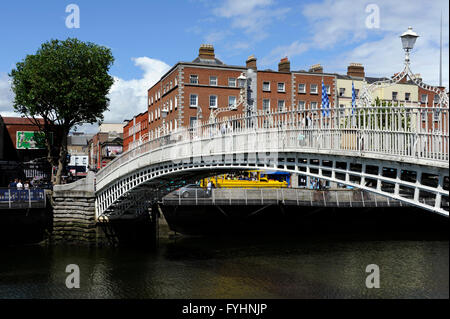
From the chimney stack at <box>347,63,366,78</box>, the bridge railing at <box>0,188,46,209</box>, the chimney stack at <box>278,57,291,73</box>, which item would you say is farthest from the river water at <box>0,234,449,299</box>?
the chimney stack at <box>347,63,366,78</box>

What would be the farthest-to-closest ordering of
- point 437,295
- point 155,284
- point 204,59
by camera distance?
point 204,59
point 155,284
point 437,295

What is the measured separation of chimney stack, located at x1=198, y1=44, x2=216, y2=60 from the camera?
46.7 meters

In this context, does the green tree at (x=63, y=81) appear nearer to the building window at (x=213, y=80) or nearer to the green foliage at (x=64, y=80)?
the green foliage at (x=64, y=80)

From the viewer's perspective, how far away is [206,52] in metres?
46.7

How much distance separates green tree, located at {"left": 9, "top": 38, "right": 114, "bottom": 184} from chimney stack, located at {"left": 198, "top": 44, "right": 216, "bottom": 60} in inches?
429

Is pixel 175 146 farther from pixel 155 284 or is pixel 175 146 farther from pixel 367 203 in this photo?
pixel 367 203

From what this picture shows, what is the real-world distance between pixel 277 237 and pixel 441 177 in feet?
69.6

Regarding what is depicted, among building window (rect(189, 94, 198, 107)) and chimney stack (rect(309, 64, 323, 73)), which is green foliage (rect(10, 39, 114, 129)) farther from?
chimney stack (rect(309, 64, 323, 73))

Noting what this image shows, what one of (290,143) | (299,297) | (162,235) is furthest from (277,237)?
(290,143)

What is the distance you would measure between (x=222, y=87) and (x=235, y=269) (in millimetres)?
24527

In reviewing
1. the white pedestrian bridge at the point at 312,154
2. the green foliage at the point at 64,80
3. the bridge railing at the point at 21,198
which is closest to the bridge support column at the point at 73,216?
the white pedestrian bridge at the point at 312,154

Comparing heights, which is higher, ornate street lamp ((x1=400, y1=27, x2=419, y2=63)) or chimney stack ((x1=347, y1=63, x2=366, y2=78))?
chimney stack ((x1=347, y1=63, x2=366, y2=78))

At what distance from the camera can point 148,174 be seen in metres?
24.2

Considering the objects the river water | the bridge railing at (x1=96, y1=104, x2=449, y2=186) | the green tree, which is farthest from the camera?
the green tree
